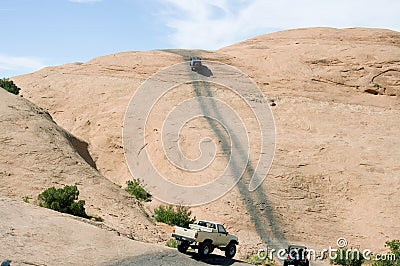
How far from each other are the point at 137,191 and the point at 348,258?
11.9 meters

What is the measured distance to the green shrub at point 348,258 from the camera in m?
21.2

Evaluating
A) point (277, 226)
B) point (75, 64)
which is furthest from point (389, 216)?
point (75, 64)

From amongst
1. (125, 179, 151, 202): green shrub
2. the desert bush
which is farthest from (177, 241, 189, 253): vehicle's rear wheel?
(125, 179, 151, 202): green shrub

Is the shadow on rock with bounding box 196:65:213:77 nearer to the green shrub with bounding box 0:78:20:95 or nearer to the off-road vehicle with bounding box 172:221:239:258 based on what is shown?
the green shrub with bounding box 0:78:20:95

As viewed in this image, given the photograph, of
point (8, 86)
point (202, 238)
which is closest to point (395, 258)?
point (202, 238)

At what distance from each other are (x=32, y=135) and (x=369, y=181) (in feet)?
63.6

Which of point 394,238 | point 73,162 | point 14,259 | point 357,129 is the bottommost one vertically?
point 14,259

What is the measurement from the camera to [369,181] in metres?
28.2

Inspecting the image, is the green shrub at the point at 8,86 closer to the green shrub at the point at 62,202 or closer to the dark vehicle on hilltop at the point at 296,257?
the green shrub at the point at 62,202

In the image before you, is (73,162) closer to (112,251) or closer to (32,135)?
(32,135)

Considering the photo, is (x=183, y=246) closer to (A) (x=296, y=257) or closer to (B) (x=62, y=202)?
(A) (x=296, y=257)

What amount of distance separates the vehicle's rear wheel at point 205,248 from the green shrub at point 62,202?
545cm

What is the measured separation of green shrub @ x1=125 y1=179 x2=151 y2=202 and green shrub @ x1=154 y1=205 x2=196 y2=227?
2475 mm

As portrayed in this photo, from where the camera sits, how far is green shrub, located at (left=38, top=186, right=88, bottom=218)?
18.5m
